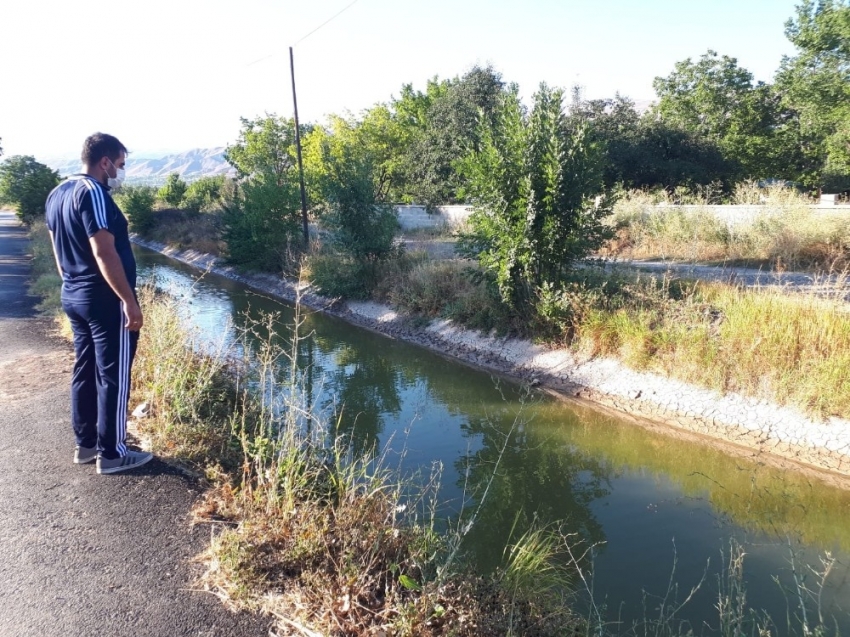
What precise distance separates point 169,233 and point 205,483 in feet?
110

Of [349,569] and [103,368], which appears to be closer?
[349,569]

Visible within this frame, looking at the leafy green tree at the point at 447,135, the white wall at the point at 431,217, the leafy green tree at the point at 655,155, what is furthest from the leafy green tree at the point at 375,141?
the leafy green tree at the point at 655,155

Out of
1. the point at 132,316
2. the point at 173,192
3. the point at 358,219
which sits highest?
the point at 173,192

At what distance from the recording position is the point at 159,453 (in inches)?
184

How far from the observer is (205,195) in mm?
42125

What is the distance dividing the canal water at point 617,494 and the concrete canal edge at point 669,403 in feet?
1.10

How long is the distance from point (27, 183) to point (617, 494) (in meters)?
38.1

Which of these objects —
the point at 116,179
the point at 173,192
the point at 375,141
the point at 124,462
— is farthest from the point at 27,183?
the point at 124,462

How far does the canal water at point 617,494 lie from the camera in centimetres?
504

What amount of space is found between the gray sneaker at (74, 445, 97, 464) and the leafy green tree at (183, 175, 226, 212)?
108ft

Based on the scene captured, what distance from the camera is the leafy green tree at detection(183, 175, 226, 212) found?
37.4m

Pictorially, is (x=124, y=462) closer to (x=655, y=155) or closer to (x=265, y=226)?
(x=265, y=226)

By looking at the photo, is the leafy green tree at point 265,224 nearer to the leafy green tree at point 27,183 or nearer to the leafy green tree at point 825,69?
the leafy green tree at point 27,183

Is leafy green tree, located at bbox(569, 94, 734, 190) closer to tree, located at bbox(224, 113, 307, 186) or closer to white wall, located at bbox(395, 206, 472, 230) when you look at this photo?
white wall, located at bbox(395, 206, 472, 230)
